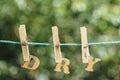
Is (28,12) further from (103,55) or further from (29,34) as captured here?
(103,55)

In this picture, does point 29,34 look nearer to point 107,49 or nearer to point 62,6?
point 62,6

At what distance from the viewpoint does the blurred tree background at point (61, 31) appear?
2277 mm

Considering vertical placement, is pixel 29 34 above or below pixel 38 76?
above

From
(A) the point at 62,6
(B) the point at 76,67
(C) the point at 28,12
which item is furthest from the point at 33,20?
(B) the point at 76,67

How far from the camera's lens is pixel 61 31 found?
2.43 m

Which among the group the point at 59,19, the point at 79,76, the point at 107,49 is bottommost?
the point at 79,76

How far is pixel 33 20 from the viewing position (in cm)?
237

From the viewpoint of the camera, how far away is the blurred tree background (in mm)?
2277

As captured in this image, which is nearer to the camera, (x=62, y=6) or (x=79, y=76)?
(x=62, y=6)

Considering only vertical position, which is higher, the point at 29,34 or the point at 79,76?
the point at 29,34

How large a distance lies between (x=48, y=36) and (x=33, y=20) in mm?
133

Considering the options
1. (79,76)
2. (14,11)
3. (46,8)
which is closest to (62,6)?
(46,8)

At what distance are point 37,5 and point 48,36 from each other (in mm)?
202

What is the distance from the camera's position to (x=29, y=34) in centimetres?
241
